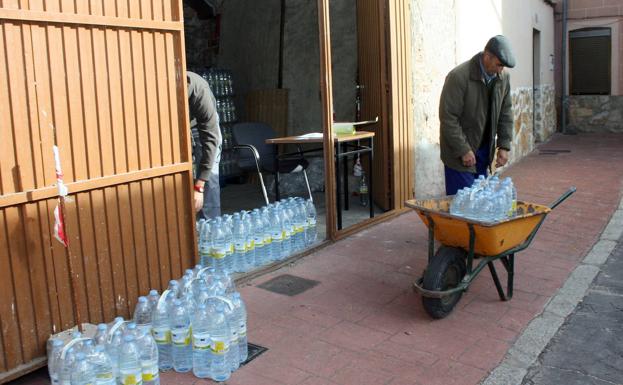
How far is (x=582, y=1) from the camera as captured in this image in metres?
17.7

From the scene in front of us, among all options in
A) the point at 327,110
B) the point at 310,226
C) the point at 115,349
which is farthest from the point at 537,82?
the point at 115,349

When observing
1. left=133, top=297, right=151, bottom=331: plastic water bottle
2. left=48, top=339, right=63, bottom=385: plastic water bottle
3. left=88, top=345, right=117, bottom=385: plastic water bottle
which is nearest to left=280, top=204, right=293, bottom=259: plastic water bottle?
left=133, top=297, right=151, bottom=331: plastic water bottle

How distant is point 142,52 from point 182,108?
51 cm

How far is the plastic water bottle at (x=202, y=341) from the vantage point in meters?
3.79

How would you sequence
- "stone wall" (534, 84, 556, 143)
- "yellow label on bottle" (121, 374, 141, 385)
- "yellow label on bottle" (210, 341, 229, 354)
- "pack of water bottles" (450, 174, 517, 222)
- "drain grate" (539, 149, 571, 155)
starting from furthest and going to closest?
1. "stone wall" (534, 84, 556, 143)
2. "drain grate" (539, 149, 571, 155)
3. "pack of water bottles" (450, 174, 517, 222)
4. "yellow label on bottle" (210, 341, 229, 354)
5. "yellow label on bottle" (121, 374, 141, 385)

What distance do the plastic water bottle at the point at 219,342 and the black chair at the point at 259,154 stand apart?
3.76 m

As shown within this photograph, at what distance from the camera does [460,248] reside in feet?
15.5

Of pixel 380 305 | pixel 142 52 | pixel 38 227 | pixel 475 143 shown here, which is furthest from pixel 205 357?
pixel 475 143

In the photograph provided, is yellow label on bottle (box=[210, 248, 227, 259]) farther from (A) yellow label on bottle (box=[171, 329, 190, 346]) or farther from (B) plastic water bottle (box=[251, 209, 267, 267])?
(A) yellow label on bottle (box=[171, 329, 190, 346])

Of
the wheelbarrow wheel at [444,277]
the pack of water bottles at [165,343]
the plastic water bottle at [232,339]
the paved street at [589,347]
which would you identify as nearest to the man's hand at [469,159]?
the wheelbarrow wheel at [444,277]

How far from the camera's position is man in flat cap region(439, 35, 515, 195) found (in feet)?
18.3

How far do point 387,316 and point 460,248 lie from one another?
0.74 metres

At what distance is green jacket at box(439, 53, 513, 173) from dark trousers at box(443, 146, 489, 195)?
57 mm

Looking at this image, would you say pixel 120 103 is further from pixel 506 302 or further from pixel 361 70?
pixel 361 70
